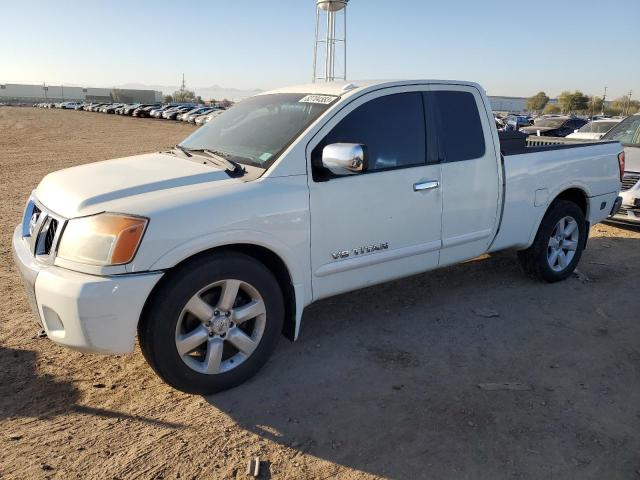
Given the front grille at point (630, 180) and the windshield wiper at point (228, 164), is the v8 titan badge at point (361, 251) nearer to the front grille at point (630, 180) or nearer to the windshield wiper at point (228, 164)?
the windshield wiper at point (228, 164)

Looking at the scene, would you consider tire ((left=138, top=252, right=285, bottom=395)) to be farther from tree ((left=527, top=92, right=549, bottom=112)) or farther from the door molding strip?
tree ((left=527, top=92, right=549, bottom=112))

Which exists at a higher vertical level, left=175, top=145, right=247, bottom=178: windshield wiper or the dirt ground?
left=175, top=145, right=247, bottom=178: windshield wiper

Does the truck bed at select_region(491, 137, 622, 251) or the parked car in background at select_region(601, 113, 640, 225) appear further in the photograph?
the parked car in background at select_region(601, 113, 640, 225)

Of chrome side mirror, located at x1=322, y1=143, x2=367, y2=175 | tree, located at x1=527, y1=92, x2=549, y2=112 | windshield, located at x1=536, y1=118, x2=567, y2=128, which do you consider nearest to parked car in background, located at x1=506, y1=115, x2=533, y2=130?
windshield, located at x1=536, y1=118, x2=567, y2=128

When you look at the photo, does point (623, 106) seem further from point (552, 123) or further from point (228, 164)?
point (228, 164)

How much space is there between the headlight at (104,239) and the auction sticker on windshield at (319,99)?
5.27ft

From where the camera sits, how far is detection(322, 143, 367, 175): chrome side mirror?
3.21 m

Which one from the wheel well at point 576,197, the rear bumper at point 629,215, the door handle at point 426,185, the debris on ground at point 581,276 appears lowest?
the debris on ground at point 581,276

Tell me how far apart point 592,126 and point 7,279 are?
51.0 ft

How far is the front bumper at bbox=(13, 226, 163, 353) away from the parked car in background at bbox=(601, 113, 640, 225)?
6830 millimetres

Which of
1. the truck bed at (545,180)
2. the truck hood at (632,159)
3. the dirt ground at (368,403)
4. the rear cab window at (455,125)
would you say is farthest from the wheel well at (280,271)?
the truck hood at (632,159)

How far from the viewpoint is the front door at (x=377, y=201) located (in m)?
3.52

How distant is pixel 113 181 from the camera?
329cm

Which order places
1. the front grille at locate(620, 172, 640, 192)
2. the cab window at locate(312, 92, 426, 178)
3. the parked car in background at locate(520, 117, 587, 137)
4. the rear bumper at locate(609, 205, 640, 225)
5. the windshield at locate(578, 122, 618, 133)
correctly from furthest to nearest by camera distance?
the parked car in background at locate(520, 117, 587, 137) → the windshield at locate(578, 122, 618, 133) → the front grille at locate(620, 172, 640, 192) → the rear bumper at locate(609, 205, 640, 225) → the cab window at locate(312, 92, 426, 178)
